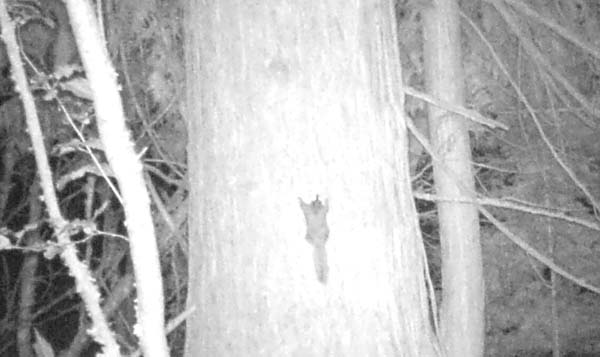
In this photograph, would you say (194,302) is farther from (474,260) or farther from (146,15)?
(146,15)

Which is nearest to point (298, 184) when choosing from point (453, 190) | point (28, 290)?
point (453, 190)

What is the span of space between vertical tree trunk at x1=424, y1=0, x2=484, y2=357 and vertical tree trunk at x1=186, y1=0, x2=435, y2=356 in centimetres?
141

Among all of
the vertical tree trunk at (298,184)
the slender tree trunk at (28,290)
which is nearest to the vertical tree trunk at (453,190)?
the vertical tree trunk at (298,184)

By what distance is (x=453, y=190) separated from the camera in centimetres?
370

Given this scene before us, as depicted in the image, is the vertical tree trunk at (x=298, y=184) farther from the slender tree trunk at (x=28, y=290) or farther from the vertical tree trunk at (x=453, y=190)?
the slender tree trunk at (x=28, y=290)

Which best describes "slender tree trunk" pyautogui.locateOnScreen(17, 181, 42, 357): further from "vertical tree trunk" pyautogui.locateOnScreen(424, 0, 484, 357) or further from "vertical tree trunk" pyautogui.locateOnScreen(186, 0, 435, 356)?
"vertical tree trunk" pyautogui.locateOnScreen(186, 0, 435, 356)

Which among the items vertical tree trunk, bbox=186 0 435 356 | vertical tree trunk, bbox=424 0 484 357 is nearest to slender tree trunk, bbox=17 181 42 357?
vertical tree trunk, bbox=424 0 484 357

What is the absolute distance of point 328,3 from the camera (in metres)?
2.30

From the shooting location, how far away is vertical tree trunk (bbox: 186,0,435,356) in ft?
7.36

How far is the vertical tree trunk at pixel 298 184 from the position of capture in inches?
88.4

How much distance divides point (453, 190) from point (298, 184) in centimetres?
164

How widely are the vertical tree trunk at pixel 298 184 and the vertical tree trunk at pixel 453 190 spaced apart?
1413 millimetres

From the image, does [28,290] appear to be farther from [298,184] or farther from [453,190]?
[298,184]

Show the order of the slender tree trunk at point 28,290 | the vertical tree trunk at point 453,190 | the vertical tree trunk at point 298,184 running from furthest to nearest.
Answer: the slender tree trunk at point 28,290 → the vertical tree trunk at point 453,190 → the vertical tree trunk at point 298,184
